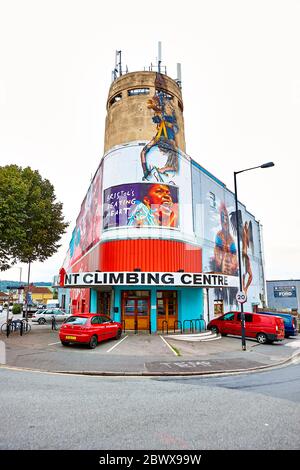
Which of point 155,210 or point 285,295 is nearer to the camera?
point 155,210

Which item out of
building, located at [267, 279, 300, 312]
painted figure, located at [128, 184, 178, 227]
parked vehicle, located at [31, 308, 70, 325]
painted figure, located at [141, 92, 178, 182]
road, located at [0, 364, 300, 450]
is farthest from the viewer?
building, located at [267, 279, 300, 312]

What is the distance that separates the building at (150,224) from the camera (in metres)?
20.6

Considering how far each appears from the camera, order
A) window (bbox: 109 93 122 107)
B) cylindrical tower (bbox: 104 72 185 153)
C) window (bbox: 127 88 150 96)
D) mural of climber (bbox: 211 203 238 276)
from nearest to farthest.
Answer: cylindrical tower (bbox: 104 72 185 153), window (bbox: 127 88 150 96), window (bbox: 109 93 122 107), mural of climber (bbox: 211 203 238 276)

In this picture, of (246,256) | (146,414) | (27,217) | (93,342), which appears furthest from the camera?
(246,256)

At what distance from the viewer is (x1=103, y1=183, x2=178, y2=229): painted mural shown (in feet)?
71.7

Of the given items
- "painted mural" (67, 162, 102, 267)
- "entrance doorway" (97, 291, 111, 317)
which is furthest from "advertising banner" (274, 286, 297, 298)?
"entrance doorway" (97, 291, 111, 317)

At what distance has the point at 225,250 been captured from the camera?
32156mm

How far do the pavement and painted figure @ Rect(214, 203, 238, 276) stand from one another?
1298 centimetres

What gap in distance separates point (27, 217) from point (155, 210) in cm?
884

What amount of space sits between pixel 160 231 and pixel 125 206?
10.4 feet

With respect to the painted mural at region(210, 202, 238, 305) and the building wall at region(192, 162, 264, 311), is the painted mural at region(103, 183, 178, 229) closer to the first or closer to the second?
the building wall at region(192, 162, 264, 311)

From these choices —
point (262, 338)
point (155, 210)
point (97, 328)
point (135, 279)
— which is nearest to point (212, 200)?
point (155, 210)

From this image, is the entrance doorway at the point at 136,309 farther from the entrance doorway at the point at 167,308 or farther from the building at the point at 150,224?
the entrance doorway at the point at 167,308

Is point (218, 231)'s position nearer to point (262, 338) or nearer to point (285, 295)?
point (262, 338)
